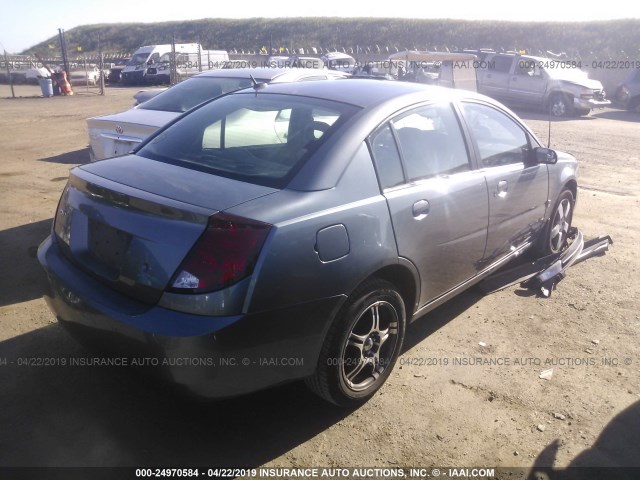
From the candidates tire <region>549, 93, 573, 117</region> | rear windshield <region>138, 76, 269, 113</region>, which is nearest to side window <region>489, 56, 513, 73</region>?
tire <region>549, 93, 573, 117</region>

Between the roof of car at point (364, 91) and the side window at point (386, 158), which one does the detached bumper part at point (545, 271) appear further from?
the side window at point (386, 158)

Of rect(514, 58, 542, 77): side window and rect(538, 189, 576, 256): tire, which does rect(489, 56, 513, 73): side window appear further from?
rect(538, 189, 576, 256): tire

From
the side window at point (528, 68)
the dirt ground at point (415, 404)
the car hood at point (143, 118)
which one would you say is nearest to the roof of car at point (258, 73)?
the car hood at point (143, 118)

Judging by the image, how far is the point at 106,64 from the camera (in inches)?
1634

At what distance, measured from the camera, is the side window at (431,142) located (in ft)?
11.4

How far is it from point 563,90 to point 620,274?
14.9m

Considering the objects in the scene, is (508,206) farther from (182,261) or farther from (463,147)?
(182,261)

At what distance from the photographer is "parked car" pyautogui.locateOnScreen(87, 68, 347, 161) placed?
598 centimetres

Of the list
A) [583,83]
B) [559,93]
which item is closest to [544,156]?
[559,93]

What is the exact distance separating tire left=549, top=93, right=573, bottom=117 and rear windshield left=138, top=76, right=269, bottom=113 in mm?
14535

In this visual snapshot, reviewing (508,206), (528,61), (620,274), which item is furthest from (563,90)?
(508,206)

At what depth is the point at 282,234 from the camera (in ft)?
8.39

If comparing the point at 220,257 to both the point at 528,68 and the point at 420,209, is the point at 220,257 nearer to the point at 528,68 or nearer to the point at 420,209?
the point at 420,209

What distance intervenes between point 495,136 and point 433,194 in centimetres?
127
